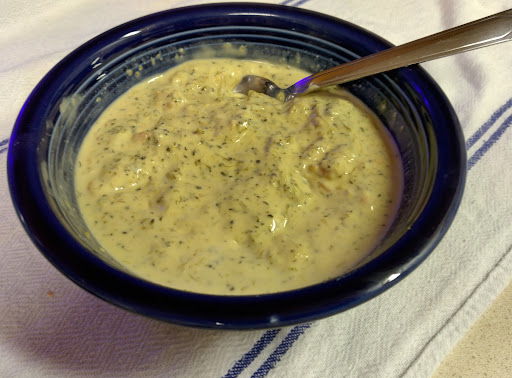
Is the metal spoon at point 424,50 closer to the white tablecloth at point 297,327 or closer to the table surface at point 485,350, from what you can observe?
the white tablecloth at point 297,327

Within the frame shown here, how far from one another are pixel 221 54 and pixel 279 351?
116 centimetres

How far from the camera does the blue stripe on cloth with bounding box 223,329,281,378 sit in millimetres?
1360

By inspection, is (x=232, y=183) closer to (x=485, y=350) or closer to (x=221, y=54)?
(x=221, y=54)

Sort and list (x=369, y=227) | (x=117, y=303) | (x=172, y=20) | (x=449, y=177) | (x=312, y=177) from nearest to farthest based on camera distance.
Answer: (x=117, y=303), (x=449, y=177), (x=369, y=227), (x=312, y=177), (x=172, y=20)

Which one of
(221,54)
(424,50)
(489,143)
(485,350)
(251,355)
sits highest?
(424,50)

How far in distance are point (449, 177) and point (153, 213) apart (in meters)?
0.82

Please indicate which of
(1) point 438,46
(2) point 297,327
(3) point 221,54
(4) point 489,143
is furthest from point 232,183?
(4) point 489,143

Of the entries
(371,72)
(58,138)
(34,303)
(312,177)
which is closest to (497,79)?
(371,72)

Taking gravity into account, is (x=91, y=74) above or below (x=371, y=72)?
below

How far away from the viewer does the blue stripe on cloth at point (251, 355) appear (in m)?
1.36

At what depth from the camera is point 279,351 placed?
1396 mm

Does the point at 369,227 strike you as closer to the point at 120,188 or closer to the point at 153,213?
the point at 153,213

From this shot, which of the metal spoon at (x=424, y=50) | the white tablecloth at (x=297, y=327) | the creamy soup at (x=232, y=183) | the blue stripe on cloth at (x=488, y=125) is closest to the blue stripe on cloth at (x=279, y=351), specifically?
→ the white tablecloth at (x=297, y=327)

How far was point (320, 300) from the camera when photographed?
1065 millimetres
